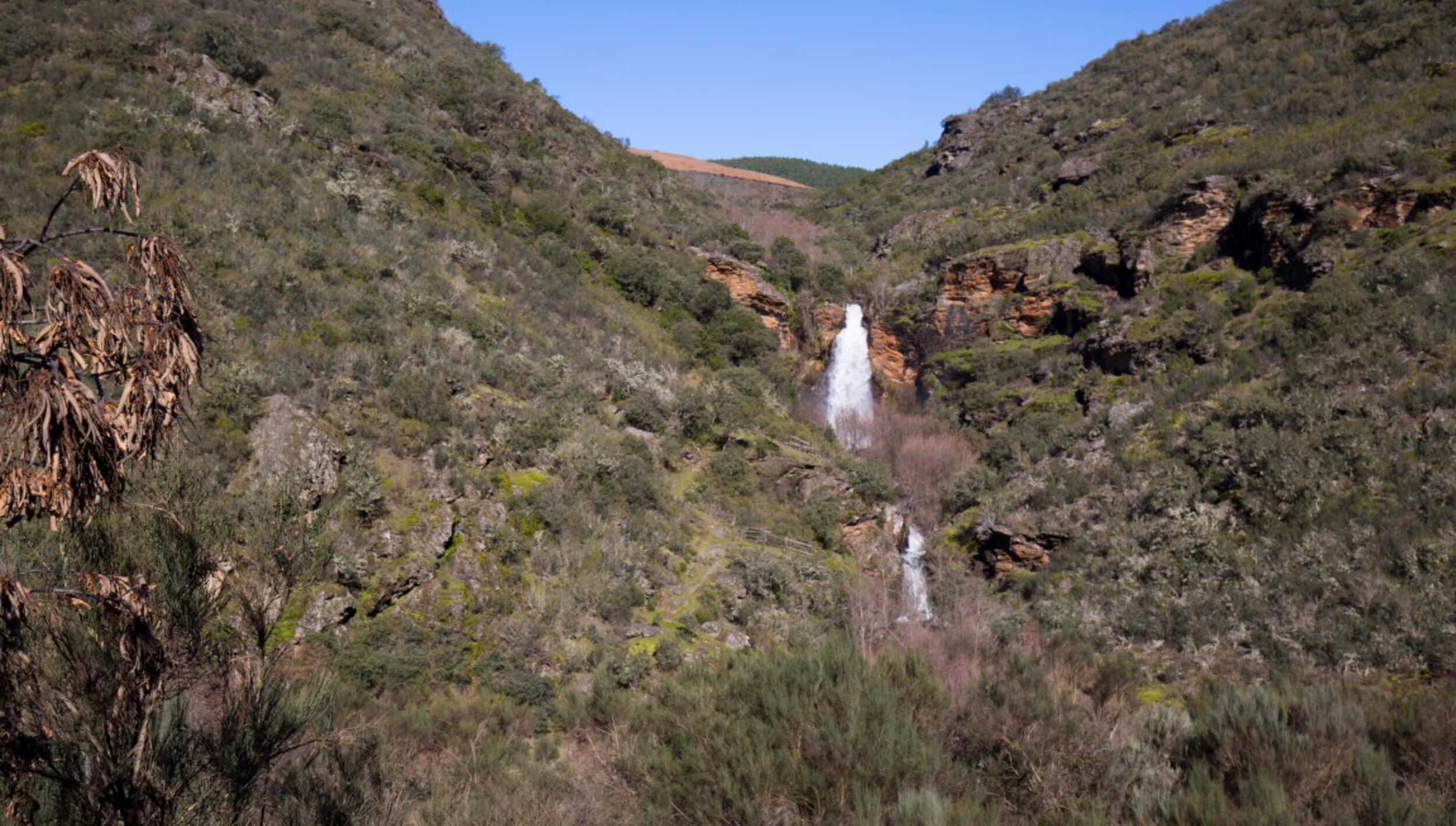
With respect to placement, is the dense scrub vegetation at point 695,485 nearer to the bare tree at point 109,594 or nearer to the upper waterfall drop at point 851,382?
the bare tree at point 109,594

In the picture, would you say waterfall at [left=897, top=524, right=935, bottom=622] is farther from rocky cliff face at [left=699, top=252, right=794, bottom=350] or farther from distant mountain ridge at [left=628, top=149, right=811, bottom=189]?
distant mountain ridge at [left=628, top=149, right=811, bottom=189]

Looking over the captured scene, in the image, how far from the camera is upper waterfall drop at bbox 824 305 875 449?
34.0 metres

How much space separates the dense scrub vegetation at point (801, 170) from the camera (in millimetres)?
96312

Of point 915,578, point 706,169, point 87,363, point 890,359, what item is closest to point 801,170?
point 706,169

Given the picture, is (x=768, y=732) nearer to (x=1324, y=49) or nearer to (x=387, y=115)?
(x=387, y=115)

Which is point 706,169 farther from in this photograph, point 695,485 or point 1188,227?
point 695,485

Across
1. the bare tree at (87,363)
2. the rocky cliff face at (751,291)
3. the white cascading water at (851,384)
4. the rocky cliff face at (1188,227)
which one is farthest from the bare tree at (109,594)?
the rocky cliff face at (1188,227)

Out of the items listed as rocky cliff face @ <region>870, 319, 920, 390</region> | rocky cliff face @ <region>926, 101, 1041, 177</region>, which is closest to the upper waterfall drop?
rocky cliff face @ <region>870, 319, 920, 390</region>

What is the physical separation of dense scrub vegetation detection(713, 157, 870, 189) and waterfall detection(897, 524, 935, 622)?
74.2m

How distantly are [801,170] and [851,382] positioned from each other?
73.1 metres

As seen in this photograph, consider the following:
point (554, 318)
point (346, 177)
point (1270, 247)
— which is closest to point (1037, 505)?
point (1270, 247)

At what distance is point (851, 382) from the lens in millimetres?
37750

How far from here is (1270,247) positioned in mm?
26422

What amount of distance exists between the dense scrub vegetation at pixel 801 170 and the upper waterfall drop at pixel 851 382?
57.3m
